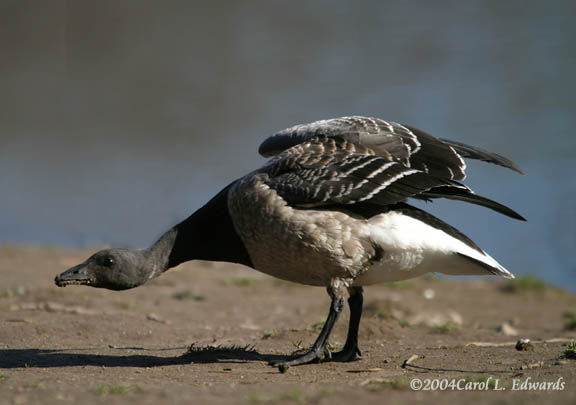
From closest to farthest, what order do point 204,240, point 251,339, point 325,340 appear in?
point 325,340
point 204,240
point 251,339

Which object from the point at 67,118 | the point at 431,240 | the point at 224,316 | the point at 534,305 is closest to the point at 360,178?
the point at 431,240

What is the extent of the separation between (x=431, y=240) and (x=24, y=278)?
24.7 ft

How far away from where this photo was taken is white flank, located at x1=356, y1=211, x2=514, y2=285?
8.45 metres

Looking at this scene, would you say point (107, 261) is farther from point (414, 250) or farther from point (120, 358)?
point (414, 250)

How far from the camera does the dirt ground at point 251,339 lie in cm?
690

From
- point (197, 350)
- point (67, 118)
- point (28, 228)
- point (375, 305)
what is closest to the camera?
point (197, 350)

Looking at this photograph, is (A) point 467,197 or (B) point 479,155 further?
(B) point 479,155

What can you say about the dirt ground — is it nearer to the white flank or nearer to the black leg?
the black leg

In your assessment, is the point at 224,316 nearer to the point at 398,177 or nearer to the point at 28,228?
the point at 398,177

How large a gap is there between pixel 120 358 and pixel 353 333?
2.36m

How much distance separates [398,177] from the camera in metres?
8.43

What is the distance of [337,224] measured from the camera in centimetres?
841

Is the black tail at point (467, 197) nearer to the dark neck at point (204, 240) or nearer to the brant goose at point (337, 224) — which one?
the brant goose at point (337, 224)

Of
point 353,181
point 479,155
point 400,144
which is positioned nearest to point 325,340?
point 353,181
